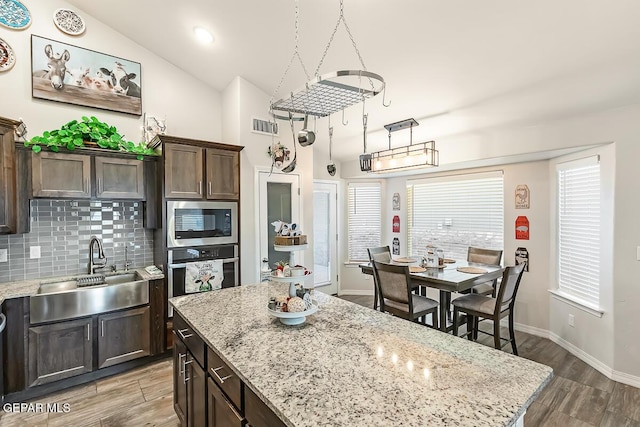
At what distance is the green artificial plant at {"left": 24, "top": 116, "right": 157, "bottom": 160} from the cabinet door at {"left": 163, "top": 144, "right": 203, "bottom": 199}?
0.32m

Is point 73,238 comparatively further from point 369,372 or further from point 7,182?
point 369,372

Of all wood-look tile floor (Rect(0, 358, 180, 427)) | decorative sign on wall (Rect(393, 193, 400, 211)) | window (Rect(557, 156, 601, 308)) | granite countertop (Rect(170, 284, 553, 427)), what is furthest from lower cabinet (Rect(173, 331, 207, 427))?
decorative sign on wall (Rect(393, 193, 400, 211))

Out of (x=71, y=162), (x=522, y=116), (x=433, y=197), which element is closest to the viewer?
(x=71, y=162)

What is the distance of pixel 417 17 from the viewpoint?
233cm

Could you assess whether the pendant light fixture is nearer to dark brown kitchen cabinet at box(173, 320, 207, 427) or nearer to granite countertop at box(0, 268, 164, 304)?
dark brown kitchen cabinet at box(173, 320, 207, 427)

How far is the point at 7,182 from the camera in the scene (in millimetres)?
2639

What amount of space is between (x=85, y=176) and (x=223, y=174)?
1.28 metres

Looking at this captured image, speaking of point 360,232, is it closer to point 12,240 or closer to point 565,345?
point 565,345

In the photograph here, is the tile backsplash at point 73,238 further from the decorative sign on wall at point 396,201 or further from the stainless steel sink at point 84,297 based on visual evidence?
the decorative sign on wall at point 396,201

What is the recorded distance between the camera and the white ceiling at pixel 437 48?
2154 mm

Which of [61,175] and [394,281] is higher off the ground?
[61,175]

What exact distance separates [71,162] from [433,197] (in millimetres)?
4667

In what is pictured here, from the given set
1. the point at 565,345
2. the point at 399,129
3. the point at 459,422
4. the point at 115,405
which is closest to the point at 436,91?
the point at 399,129

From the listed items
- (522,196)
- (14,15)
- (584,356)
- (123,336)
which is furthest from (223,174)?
(584,356)
